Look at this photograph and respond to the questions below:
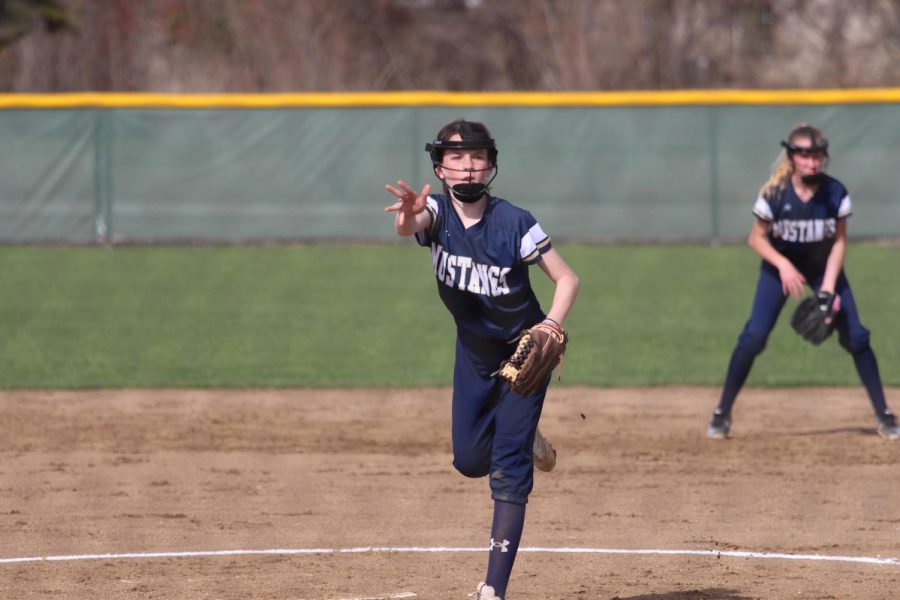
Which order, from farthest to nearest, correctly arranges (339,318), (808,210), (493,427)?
(339,318) < (808,210) < (493,427)

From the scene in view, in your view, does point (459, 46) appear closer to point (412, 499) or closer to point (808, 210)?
point (808, 210)

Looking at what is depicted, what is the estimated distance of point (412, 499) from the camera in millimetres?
7359

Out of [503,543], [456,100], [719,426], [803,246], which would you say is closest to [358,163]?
[456,100]

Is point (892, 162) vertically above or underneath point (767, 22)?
underneath

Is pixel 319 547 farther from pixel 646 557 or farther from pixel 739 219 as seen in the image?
pixel 739 219

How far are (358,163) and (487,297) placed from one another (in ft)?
48.5

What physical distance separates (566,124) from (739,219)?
2.72 metres

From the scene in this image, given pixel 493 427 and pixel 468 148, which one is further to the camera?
pixel 493 427

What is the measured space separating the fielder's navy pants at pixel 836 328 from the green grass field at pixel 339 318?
2282mm

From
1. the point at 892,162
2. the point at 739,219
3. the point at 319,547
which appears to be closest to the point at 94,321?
the point at 319,547

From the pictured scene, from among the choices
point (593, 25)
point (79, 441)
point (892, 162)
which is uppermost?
point (593, 25)

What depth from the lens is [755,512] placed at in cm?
700

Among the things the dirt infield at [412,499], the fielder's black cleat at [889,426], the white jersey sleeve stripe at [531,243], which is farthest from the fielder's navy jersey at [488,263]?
the fielder's black cleat at [889,426]

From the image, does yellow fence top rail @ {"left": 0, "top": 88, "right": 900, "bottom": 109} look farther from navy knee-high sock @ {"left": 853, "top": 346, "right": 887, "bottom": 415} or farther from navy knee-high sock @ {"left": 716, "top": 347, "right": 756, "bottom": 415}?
navy knee-high sock @ {"left": 853, "top": 346, "right": 887, "bottom": 415}
